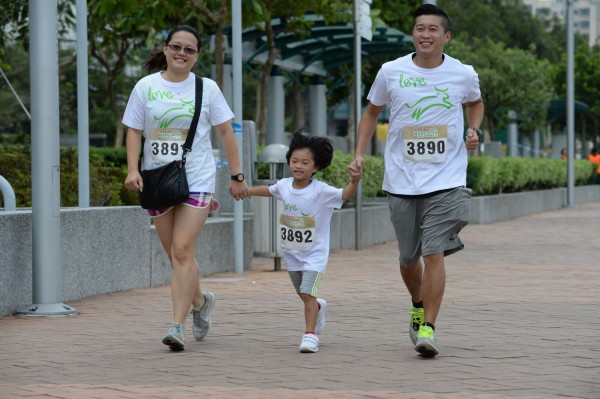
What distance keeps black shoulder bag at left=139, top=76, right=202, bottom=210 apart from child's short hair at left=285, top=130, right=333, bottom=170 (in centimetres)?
58

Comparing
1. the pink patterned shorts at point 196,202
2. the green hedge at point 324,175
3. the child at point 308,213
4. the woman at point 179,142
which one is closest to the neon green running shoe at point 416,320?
the child at point 308,213

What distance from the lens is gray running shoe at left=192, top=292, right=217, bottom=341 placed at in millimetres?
8156

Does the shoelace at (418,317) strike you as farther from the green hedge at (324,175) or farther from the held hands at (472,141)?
the green hedge at (324,175)

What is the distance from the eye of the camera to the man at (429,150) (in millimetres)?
7551

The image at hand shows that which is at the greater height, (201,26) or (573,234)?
(201,26)

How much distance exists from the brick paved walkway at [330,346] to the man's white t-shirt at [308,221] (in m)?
0.51

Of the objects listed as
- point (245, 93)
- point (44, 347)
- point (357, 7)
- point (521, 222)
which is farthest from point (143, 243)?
point (245, 93)

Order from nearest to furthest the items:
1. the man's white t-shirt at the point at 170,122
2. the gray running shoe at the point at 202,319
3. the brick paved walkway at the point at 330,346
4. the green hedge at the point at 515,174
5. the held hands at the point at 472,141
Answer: the brick paved walkway at the point at 330,346, the held hands at the point at 472,141, the man's white t-shirt at the point at 170,122, the gray running shoe at the point at 202,319, the green hedge at the point at 515,174

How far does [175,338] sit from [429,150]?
1712 mm

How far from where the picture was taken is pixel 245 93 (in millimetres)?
75875

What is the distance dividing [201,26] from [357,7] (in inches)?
124

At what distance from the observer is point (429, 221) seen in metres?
7.55

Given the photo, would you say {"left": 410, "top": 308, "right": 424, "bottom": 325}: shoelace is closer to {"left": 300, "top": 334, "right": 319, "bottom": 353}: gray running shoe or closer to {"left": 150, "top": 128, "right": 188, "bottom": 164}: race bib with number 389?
{"left": 300, "top": 334, "right": 319, "bottom": 353}: gray running shoe

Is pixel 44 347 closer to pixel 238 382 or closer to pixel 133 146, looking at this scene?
pixel 133 146
